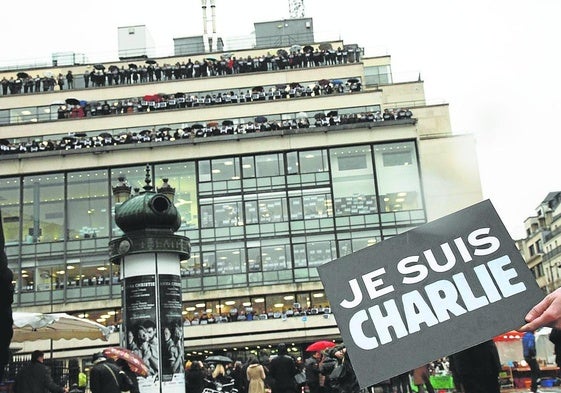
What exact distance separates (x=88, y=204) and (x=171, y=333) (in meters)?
32.2

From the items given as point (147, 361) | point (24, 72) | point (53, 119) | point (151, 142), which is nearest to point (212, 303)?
point (151, 142)

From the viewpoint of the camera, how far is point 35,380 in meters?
12.1

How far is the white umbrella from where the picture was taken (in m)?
15.1

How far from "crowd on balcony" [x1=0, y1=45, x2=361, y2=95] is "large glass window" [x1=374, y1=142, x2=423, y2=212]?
9282 mm

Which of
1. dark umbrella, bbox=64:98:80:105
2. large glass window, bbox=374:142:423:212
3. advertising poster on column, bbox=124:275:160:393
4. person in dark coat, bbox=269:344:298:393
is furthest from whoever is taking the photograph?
dark umbrella, bbox=64:98:80:105

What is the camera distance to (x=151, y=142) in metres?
47.7

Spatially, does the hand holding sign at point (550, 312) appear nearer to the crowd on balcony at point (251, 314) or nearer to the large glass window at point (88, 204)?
the crowd on balcony at point (251, 314)

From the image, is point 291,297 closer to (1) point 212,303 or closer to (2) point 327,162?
(1) point 212,303

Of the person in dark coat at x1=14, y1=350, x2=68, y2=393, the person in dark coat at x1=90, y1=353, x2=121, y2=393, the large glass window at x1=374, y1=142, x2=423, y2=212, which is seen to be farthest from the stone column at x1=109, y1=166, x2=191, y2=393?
the large glass window at x1=374, y1=142, x2=423, y2=212

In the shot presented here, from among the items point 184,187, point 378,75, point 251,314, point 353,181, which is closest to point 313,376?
point 251,314

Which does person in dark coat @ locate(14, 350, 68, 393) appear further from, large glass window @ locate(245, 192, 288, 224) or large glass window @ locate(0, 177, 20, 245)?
large glass window @ locate(0, 177, 20, 245)

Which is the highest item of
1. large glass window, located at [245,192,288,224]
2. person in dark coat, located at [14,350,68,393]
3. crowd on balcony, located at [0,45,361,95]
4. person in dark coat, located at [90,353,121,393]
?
crowd on balcony, located at [0,45,361,95]

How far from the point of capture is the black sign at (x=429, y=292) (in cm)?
439

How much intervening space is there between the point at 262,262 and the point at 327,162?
7.60 m
